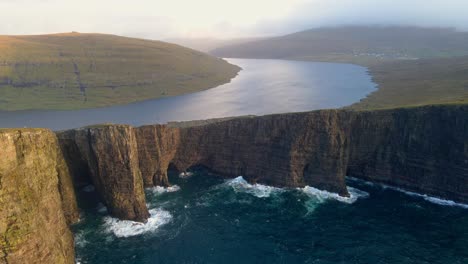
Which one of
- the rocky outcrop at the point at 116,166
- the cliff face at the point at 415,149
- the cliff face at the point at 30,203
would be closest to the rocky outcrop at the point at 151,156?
the rocky outcrop at the point at 116,166

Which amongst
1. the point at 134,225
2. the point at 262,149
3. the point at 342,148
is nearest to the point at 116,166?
the point at 134,225

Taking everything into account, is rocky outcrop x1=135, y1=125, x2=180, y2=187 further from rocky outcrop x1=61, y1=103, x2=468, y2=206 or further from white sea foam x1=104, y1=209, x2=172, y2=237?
white sea foam x1=104, y1=209, x2=172, y2=237

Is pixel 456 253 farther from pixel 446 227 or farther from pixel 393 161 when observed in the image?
pixel 393 161

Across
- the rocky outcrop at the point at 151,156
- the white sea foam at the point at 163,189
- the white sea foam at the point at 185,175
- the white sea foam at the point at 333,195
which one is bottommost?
the white sea foam at the point at 333,195

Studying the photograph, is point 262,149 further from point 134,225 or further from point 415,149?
point 134,225

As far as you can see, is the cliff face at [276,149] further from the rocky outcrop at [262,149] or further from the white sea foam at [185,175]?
the white sea foam at [185,175]

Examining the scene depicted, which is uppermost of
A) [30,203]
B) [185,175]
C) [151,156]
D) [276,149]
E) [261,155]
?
[30,203]

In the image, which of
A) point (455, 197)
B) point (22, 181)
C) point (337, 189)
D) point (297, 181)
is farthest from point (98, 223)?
point (455, 197)
